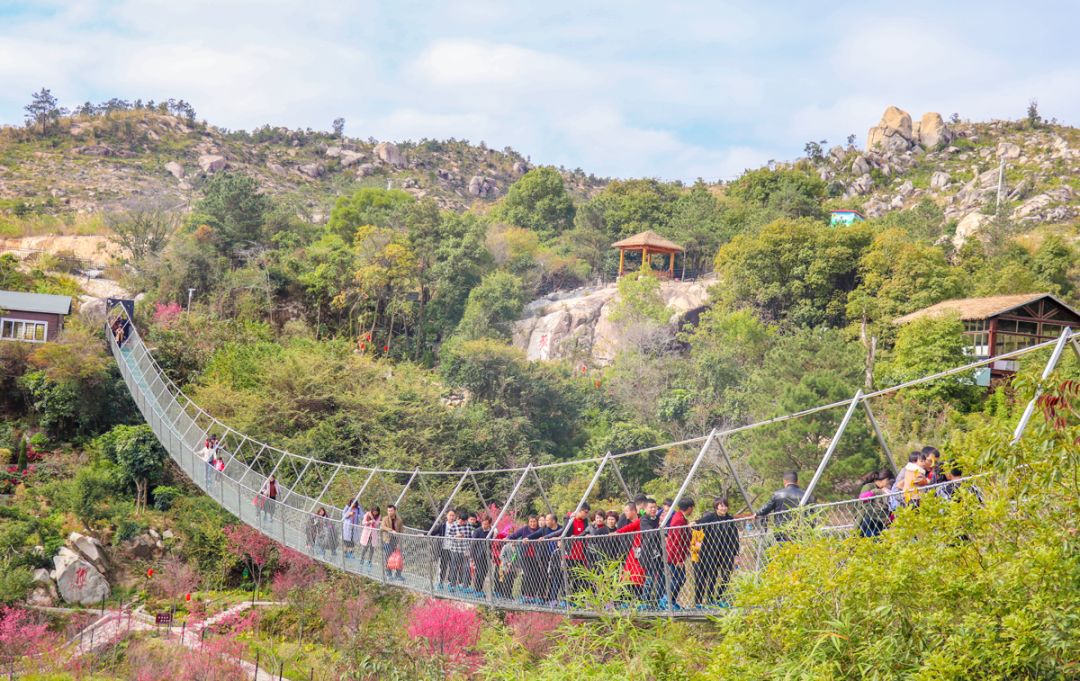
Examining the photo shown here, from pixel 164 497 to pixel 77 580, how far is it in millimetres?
3247

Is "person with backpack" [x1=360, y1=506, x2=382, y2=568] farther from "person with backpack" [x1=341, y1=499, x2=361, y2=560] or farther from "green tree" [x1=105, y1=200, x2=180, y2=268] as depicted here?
"green tree" [x1=105, y1=200, x2=180, y2=268]

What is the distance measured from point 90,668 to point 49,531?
4.40 m

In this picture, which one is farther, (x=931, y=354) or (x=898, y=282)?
(x=898, y=282)

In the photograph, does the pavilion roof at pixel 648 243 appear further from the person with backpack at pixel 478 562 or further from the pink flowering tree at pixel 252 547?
the person with backpack at pixel 478 562

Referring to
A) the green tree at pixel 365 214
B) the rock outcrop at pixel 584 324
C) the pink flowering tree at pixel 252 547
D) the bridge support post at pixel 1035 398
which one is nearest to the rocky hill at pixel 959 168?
the rock outcrop at pixel 584 324

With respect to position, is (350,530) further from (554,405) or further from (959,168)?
(959,168)

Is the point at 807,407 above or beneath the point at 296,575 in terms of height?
above

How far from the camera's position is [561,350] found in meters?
29.7

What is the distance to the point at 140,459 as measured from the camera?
67.4 feet

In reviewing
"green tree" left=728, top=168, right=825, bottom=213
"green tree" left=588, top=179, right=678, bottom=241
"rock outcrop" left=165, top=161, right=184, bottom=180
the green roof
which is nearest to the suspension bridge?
the green roof

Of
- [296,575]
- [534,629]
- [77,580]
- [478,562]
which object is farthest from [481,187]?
[478,562]

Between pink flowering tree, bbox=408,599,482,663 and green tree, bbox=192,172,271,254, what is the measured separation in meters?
21.1

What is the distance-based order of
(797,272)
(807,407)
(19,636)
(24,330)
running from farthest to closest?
(797,272), (24,330), (807,407), (19,636)

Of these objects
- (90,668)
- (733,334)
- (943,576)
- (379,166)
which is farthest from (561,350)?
(379,166)
